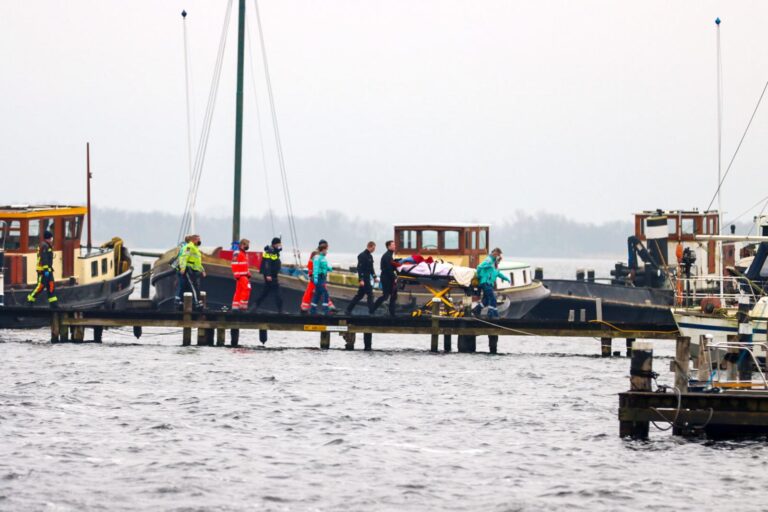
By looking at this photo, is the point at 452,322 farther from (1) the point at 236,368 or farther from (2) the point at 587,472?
(2) the point at 587,472

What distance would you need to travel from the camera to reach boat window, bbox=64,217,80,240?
36.7 m

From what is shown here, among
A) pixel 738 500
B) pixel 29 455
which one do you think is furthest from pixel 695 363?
pixel 29 455

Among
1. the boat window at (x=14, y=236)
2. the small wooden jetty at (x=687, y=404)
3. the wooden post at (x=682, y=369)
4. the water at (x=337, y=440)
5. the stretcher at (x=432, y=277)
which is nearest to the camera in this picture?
the water at (x=337, y=440)

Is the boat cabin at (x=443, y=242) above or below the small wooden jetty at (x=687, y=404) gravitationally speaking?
above

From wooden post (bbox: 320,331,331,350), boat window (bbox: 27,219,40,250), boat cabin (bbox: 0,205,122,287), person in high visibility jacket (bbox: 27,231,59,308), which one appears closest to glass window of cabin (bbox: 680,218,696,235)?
wooden post (bbox: 320,331,331,350)

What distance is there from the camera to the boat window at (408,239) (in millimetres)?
39844

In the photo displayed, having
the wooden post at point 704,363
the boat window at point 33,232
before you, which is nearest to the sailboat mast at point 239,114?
the boat window at point 33,232

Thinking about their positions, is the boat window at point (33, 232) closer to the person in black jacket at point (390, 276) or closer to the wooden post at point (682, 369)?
the person in black jacket at point (390, 276)

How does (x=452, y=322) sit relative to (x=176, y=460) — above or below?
above

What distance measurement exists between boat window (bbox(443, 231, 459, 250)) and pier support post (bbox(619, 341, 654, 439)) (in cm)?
2049

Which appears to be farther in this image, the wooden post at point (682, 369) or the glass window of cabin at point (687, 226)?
the glass window of cabin at point (687, 226)

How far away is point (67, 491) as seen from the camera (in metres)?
16.6

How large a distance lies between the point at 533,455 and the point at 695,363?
6.22 metres

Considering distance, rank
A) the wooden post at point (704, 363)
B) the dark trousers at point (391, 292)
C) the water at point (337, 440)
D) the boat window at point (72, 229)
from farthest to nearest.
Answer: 1. the boat window at point (72, 229)
2. the dark trousers at point (391, 292)
3. the wooden post at point (704, 363)
4. the water at point (337, 440)
